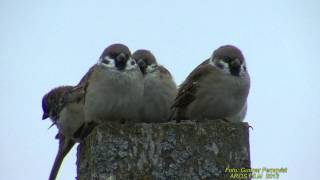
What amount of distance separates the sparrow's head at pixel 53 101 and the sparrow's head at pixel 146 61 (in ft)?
8.23

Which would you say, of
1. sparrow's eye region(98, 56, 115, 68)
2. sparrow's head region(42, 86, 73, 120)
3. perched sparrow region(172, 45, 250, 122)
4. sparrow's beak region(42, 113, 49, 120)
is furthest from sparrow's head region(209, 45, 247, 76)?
sparrow's beak region(42, 113, 49, 120)

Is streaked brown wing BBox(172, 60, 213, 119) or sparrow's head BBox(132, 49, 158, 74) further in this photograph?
sparrow's head BBox(132, 49, 158, 74)

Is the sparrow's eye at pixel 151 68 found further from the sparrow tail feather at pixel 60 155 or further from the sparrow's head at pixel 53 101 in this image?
the sparrow's head at pixel 53 101

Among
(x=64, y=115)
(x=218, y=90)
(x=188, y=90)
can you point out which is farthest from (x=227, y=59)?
(x=64, y=115)

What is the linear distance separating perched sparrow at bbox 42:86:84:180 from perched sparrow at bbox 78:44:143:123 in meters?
1.80

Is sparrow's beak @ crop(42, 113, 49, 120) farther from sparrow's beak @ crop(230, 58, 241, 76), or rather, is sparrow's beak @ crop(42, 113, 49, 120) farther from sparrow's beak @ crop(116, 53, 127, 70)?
sparrow's beak @ crop(230, 58, 241, 76)

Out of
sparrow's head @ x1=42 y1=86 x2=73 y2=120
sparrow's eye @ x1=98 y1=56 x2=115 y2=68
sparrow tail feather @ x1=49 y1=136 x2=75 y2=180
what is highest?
sparrow's eye @ x1=98 y1=56 x2=115 y2=68

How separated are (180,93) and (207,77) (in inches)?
18.1

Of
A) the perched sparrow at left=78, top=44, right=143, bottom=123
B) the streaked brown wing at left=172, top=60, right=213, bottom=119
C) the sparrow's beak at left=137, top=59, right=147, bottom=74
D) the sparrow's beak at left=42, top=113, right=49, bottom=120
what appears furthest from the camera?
the sparrow's beak at left=42, top=113, right=49, bottom=120

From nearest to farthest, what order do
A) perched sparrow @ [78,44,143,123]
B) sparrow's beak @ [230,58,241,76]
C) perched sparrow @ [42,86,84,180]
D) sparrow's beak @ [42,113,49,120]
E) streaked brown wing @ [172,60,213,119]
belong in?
perched sparrow @ [78,44,143,123] → sparrow's beak @ [230,58,241,76] → streaked brown wing @ [172,60,213,119] → perched sparrow @ [42,86,84,180] → sparrow's beak @ [42,113,49,120]

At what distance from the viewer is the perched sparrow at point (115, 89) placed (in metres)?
Answer: 8.16

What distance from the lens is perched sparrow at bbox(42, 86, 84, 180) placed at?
10.7m

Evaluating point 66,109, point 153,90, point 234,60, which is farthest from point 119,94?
point 66,109

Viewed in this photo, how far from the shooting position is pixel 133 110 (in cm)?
820
